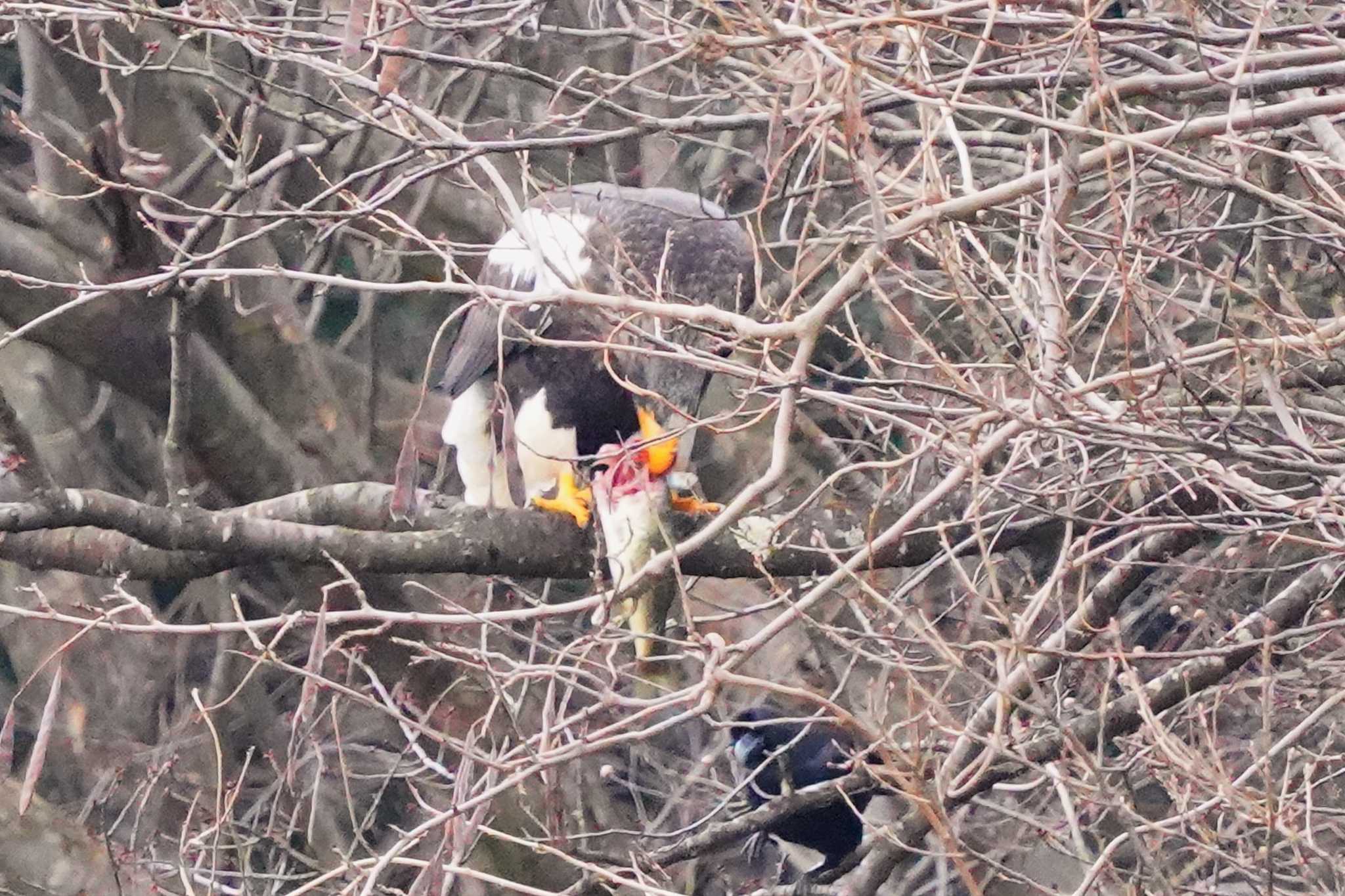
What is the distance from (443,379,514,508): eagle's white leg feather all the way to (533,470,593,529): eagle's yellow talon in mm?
457

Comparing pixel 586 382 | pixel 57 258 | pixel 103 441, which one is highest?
pixel 57 258

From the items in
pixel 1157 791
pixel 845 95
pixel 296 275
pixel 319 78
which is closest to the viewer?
pixel 845 95

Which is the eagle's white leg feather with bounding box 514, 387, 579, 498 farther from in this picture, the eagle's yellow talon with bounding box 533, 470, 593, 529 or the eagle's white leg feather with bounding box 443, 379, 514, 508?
the eagle's yellow talon with bounding box 533, 470, 593, 529

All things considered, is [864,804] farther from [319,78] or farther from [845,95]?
[845,95]

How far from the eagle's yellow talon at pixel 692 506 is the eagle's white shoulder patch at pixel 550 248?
566mm

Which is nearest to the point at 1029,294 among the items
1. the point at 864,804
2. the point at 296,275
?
the point at 296,275

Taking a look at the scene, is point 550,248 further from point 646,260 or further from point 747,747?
point 747,747

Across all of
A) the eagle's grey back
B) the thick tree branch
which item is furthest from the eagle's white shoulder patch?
the thick tree branch

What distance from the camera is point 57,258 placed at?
414 centimetres

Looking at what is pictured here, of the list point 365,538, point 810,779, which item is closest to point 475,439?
point 810,779

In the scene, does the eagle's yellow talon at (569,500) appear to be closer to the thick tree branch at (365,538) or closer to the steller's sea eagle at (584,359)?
the steller's sea eagle at (584,359)

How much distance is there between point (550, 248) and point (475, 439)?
1076 mm

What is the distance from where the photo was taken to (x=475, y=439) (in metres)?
4.28

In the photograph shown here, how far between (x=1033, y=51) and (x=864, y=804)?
2.46 metres
